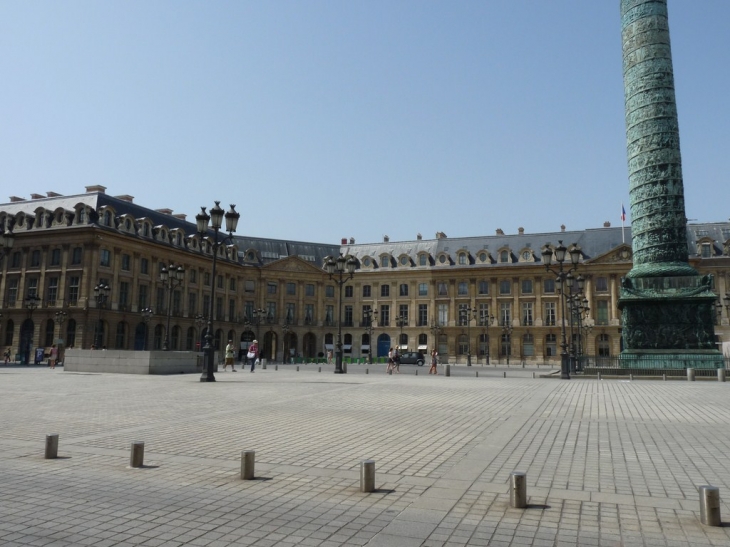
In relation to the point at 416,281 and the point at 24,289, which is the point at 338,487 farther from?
the point at 416,281

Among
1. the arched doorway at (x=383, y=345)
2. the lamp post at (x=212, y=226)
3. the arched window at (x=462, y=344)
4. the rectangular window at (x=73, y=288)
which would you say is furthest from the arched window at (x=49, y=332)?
the arched window at (x=462, y=344)

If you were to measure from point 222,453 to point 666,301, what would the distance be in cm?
2608

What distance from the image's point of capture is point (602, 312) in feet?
237

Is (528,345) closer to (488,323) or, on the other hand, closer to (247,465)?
(488,323)

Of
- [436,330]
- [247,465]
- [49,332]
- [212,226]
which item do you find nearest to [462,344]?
[436,330]

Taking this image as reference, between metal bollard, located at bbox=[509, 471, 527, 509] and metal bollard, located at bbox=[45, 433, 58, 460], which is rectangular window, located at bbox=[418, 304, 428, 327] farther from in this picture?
metal bollard, located at bbox=[509, 471, 527, 509]

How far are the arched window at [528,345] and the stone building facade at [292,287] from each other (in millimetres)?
136

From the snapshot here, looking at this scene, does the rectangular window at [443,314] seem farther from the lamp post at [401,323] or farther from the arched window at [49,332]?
the arched window at [49,332]

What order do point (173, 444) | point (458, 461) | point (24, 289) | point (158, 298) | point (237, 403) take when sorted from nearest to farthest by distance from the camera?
1. point (458, 461)
2. point (173, 444)
3. point (237, 403)
4. point (24, 289)
5. point (158, 298)

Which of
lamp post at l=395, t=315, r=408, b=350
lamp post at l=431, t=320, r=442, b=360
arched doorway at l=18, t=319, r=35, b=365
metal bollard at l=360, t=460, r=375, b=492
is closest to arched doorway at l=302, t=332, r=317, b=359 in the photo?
lamp post at l=395, t=315, r=408, b=350

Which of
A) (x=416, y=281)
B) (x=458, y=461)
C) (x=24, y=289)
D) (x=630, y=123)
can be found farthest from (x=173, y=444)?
(x=416, y=281)

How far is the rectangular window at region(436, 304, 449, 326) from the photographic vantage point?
261ft

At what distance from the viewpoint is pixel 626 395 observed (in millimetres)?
18484

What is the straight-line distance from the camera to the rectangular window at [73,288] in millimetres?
54375
